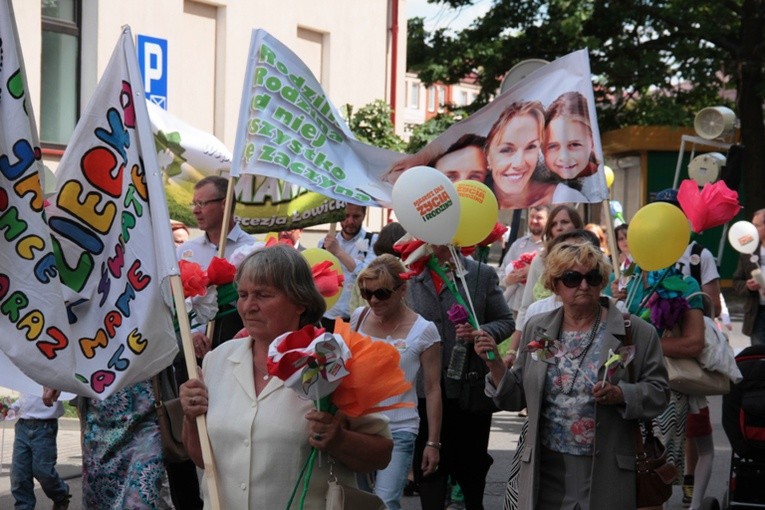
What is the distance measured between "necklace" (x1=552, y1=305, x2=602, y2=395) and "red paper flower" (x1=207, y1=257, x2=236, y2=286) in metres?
1.65

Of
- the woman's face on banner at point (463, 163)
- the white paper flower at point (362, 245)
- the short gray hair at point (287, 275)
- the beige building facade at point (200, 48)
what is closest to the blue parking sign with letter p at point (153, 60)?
the beige building facade at point (200, 48)

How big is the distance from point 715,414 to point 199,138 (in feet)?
20.4

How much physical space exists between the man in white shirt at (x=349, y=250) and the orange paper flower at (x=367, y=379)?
5005mm

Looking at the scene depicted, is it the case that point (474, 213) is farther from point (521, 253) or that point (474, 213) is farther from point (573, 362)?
point (521, 253)

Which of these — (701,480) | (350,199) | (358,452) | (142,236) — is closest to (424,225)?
(350,199)

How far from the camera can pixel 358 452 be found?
4129 millimetres

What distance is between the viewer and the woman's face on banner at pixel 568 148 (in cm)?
749

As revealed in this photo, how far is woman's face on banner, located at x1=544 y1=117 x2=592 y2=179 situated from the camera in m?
7.49

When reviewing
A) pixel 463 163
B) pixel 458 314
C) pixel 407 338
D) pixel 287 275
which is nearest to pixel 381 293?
pixel 407 338

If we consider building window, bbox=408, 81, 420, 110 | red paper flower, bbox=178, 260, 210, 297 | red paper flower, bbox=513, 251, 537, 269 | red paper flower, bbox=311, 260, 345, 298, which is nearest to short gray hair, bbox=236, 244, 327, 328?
red paper flower, bbox=311, 260, 345, 298

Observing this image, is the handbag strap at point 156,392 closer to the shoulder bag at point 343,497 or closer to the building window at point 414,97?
the shoulder bag at point 343,497

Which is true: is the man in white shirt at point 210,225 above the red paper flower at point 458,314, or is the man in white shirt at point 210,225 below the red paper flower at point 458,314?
above

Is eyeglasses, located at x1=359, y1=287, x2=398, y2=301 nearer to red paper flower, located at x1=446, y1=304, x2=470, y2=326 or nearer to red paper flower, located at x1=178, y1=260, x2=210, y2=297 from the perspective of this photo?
red paper flower, located at x1=446, y1=304, x2=470, y2=326

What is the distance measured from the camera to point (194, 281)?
19.6 ft
